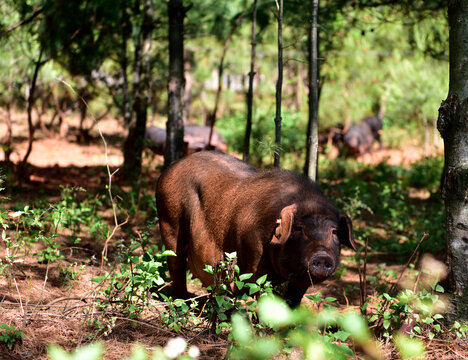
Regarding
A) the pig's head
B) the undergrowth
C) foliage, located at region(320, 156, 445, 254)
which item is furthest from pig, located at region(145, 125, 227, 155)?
the pig's head

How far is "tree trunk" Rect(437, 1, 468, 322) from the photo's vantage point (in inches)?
139

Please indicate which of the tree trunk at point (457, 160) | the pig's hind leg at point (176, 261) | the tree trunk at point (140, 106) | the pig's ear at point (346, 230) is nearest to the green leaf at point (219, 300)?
the pig's ear at point (346, 230)

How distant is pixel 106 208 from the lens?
766 centimetres

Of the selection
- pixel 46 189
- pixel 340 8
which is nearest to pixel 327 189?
pixel 340 8

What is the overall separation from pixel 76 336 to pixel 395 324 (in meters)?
2.09

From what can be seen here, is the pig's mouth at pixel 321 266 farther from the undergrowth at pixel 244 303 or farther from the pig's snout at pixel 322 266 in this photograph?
the undergrowth at pixel 244 303

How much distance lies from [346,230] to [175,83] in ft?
12.2

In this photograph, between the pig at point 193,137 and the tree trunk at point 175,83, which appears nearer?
the tree trunk at point 175,83

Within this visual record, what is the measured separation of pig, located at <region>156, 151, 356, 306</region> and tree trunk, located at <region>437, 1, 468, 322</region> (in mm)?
703

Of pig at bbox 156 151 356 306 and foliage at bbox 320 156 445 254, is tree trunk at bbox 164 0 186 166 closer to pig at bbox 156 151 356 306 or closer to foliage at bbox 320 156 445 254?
pig at bbox 156 151 356 306

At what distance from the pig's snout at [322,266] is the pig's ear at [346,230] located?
1.55 ft

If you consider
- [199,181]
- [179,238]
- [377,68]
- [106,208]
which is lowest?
[106,208]

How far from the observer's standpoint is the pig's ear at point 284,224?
3.22m

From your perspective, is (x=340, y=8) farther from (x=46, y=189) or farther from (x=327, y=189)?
(x=46, y=189)
